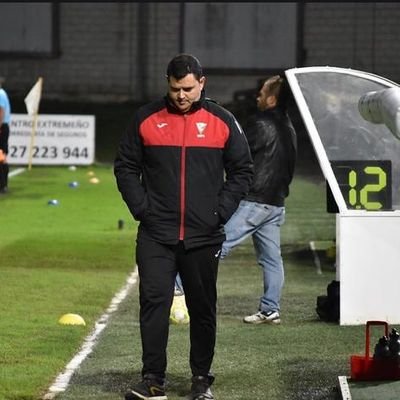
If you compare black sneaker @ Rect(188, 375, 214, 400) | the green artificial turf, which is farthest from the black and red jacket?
the green artificial turf

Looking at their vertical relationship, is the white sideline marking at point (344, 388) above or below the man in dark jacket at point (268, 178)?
below

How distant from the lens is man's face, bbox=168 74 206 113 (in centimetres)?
821

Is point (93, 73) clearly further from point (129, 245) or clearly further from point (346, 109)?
point (346, 109)

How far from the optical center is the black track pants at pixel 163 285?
329 inches

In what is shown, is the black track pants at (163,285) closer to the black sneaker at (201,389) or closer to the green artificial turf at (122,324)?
the black sneaker at (201,389)

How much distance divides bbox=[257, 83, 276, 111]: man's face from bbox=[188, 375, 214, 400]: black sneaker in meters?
3.62

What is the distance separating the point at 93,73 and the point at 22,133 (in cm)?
1689

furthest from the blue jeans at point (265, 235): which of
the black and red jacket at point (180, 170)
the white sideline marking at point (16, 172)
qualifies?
the white sideline marking at point (16, 172)

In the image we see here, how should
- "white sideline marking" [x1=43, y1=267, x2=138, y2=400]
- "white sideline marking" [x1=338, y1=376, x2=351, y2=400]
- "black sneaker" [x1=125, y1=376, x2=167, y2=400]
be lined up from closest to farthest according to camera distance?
"white sideline marking" [x1=338, y1=376, x2=351, y2=400] < "black sneaker" [x1=125, y1=376, x2=167, y2=400] < "white sideline marking" [x1=43, y1=267, x2=138, y2=400]

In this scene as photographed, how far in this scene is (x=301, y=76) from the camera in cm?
1070

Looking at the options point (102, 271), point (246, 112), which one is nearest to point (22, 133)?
point (246, 112)

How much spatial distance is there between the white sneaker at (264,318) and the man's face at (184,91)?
3.70 m

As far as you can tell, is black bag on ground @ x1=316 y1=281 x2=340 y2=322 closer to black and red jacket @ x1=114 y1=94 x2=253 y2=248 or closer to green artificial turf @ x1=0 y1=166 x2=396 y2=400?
green artificial turf @ x1=0 y1=166 x2=396 y2=400

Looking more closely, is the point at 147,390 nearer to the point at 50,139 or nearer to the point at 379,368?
the point at 379,368
